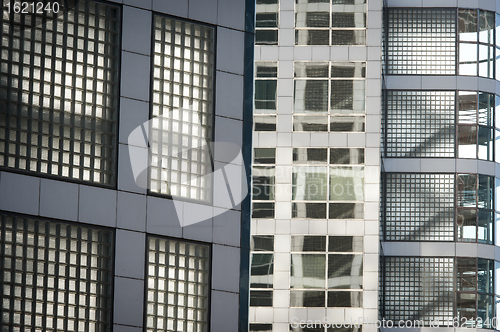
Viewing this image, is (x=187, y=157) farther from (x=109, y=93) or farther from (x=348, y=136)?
(x=348, y=136)

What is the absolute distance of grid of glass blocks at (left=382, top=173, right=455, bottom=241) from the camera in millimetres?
46250

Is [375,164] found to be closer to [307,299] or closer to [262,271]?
[307,299]

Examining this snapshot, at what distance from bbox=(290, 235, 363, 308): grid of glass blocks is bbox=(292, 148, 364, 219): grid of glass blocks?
1242 mm

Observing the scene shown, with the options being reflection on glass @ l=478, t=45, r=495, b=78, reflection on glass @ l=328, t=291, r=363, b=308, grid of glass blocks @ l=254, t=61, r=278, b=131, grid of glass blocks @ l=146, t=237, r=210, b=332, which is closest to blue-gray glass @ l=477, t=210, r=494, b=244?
reflection on glass @ l=478, t=45, r=495, b=78

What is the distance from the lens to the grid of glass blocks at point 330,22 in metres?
43.1

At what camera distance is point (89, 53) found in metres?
19.2

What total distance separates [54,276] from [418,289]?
3055 centimetres

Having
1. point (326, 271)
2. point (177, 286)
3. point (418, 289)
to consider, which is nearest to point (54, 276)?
point (177, 286)

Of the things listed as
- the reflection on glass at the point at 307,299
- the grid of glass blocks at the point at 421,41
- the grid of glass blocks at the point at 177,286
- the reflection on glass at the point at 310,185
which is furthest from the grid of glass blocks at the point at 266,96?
the grid of glass blocks at the point at 177,286

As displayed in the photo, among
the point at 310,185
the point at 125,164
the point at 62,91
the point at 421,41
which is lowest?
the point at 125,164

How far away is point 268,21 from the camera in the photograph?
43625 millimetres

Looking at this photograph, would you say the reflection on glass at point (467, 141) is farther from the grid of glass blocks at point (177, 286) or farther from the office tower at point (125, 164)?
the grid of glass blocks at point (177, 286)

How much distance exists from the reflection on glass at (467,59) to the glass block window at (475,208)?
5.55 metres

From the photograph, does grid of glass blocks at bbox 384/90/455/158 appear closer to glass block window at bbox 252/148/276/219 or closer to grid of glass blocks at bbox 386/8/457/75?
grid of glass blocks at bbox 386/8/457/75
